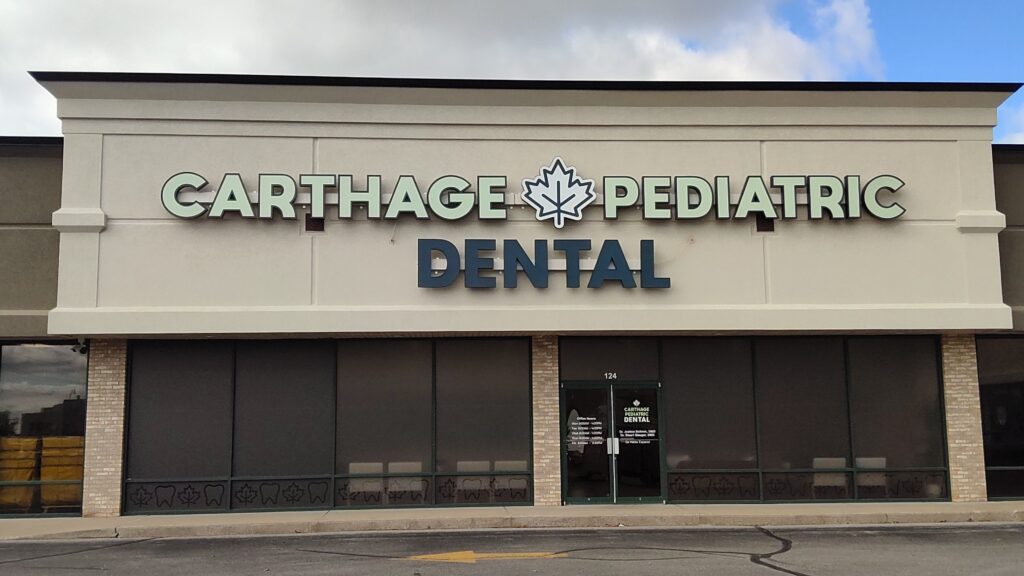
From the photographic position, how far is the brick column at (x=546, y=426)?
17.4m

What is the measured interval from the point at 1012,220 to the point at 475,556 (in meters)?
13.3

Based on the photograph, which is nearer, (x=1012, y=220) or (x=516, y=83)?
Result: (x=516, y=83)

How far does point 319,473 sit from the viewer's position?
685 inches

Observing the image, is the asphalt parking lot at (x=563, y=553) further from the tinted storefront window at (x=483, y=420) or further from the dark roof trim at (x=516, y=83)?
the dark roof trim at (x=516, y=83)

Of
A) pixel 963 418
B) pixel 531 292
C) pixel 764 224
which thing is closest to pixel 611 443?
pixel 531 292

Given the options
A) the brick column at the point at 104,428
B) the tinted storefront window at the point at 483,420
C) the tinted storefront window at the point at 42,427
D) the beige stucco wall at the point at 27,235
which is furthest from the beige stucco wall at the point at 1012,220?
the beige stucco wall at the point at 27,235

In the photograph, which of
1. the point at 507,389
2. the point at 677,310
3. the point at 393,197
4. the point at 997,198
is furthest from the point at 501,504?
the point at 997,198

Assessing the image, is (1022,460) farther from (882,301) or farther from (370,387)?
(370,387)

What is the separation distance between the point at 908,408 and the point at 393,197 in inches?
446

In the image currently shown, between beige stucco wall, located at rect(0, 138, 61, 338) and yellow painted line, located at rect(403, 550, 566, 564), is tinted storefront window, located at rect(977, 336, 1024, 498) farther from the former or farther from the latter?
beige stucco wall, located at rect(0, 138, 61, 338)

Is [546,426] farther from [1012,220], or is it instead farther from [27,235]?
[27,235]

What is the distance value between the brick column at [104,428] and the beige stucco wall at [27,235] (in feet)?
3.93

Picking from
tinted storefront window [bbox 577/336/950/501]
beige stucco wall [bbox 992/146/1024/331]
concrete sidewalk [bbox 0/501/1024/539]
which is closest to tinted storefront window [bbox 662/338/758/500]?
tinted storefront window [bbox 577/336/950/501]

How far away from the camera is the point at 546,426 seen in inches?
690
